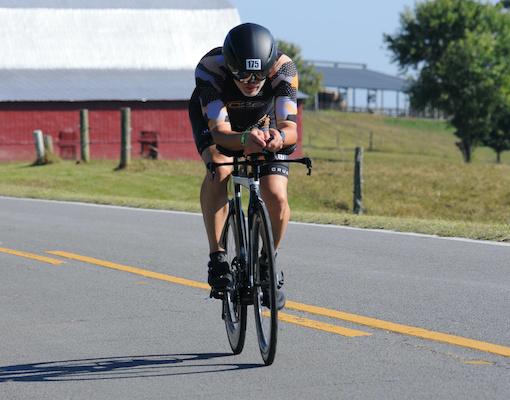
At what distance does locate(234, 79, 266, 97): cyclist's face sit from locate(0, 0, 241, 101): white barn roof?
1354 inches

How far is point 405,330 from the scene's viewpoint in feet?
19.5

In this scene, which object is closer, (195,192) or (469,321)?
(469,321)

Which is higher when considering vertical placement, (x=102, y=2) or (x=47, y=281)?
(x=102, y=2)

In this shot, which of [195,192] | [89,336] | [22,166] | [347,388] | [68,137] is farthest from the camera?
[68,137]

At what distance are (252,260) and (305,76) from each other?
314 feet

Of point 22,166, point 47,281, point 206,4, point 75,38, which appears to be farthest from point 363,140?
point 47,281

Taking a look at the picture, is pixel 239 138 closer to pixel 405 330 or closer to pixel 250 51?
pixel 250 51

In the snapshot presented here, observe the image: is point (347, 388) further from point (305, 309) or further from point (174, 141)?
point (174, 141)

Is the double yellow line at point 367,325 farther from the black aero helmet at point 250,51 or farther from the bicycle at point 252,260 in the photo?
the black aero helmet at point 250,51

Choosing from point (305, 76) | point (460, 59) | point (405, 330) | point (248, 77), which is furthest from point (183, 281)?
point (305, 76)

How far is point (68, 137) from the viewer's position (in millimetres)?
39094

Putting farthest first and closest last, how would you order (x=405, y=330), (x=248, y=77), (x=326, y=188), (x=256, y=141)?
(x=326, y=188), (x=405, y=330), (x=248, y=77), (x=256, y=141)

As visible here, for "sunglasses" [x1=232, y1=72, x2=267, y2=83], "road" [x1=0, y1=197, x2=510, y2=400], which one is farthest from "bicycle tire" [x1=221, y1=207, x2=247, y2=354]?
"sunglasses" [x1=232, y1=72, x2=267, y2=83]

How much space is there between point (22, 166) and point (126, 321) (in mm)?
24573
